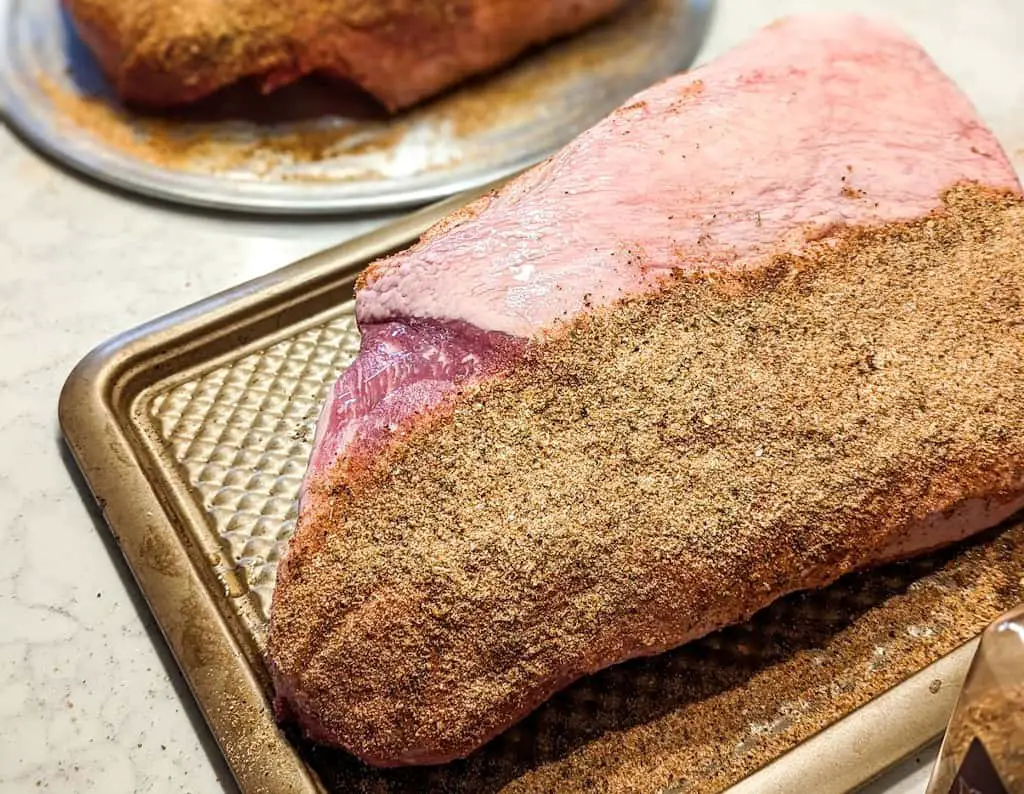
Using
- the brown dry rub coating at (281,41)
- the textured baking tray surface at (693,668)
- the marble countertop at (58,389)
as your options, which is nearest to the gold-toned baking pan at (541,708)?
the textured baking tray surface at (693,668)

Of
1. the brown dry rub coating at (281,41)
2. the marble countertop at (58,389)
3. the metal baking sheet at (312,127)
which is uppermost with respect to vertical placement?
the brown dry rub coating at (281,41)

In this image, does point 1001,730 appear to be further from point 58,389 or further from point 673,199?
point 58,389

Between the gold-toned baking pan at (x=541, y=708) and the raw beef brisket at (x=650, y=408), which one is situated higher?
the raw beef brisket at (x=650, y=408)

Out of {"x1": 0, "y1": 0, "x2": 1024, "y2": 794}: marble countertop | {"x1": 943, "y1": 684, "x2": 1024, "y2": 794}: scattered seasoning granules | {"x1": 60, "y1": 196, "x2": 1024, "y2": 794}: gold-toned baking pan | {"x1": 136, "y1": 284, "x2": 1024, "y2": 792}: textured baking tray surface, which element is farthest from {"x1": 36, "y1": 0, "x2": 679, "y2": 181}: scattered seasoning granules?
{"x1": 943, "y1": 684, "x2": 1024, "y2": 794}: scattered seasoning granules

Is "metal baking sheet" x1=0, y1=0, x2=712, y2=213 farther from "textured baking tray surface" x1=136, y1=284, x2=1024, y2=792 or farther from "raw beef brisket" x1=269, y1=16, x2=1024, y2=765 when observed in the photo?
"textured baking tray surface" x1=136, y1=284, x2=1024, y2=792

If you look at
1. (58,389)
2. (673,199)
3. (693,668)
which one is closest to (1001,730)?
(693,668)

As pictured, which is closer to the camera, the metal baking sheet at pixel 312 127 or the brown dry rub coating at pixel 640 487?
the brown dry rub coating at pixel 640 487

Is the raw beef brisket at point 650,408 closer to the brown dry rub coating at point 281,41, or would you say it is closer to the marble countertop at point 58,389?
the marble countertop at point 58,389
